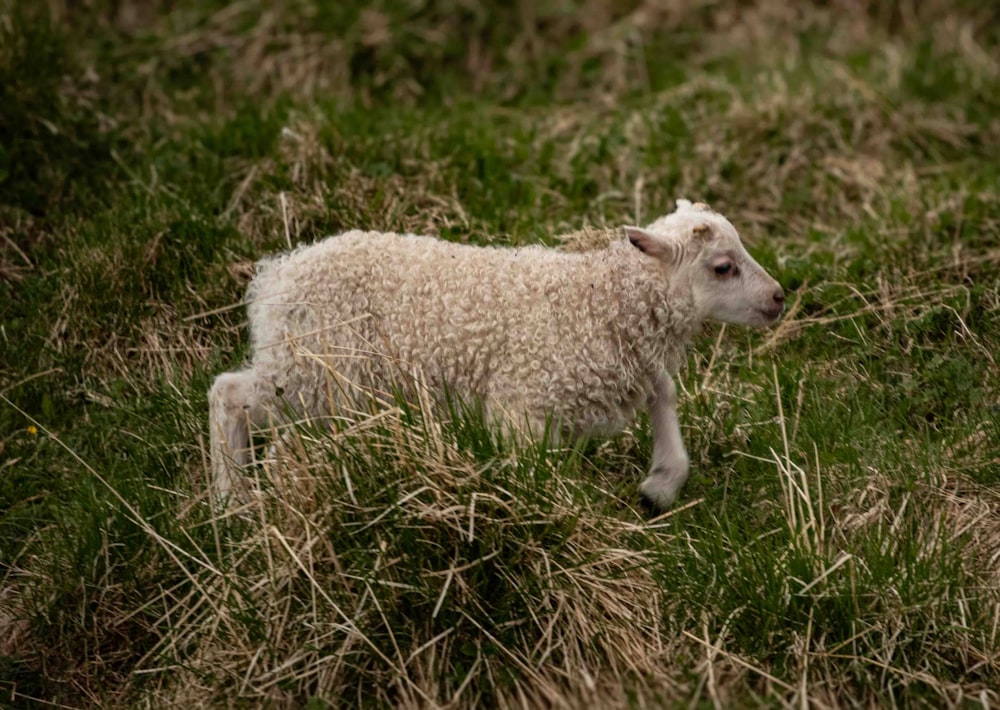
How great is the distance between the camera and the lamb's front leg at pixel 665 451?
4.86 m

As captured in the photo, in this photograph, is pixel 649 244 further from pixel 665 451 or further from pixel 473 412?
pixel 473 412

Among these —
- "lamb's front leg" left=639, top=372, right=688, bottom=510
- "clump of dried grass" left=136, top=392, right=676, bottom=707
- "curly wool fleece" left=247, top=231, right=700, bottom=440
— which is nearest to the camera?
"clump of dried grass" left=136, top=392, right=676, bottom=707

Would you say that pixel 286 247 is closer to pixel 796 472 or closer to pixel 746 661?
pixel 796 472

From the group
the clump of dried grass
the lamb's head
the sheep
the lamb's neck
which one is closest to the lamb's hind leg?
the sheep

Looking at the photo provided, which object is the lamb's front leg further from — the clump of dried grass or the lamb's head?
the clump of dried grass

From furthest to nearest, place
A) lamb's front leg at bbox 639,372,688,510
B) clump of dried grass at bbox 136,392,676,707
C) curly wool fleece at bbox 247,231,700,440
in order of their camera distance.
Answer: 1. lamb's front leg at bbox 639,372,688,510
2. curly wool fleece at bbox 247,231,700,440
3. clump of dried grass at bbox 136,392,676,707

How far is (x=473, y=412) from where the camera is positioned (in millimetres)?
4453

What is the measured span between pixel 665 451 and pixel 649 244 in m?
0.75

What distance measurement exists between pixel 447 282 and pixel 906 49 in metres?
5.59

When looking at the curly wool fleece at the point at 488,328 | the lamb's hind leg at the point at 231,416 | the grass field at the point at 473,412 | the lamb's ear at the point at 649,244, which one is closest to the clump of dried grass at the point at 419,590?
the grass field at the point at 473,412

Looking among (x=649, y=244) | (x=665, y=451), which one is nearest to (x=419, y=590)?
(x=665, y=451)

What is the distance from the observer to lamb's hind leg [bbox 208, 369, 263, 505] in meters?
4.95

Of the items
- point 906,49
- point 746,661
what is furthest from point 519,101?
point 746,661

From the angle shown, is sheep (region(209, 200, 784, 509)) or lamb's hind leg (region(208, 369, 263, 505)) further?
lamb's hind leg (region(208, 369, 263, 505))
